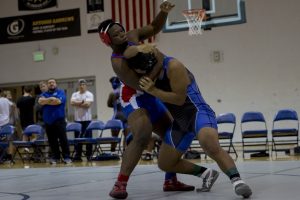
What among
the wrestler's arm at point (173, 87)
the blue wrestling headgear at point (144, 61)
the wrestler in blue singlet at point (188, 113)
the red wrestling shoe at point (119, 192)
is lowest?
the red wrestling shoe at point (119, 192)

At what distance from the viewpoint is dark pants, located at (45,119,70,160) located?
12.3 metres

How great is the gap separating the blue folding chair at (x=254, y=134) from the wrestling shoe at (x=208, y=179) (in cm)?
629

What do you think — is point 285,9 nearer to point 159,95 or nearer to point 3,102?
point 3,102

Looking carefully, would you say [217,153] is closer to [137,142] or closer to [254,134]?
[137,142]

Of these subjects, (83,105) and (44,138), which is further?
(44,138)

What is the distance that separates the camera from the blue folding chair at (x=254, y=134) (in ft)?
39.8

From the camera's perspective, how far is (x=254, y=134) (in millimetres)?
12250

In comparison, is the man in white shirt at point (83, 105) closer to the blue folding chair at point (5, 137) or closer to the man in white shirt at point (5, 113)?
the blue folding chair at point (5, 137)

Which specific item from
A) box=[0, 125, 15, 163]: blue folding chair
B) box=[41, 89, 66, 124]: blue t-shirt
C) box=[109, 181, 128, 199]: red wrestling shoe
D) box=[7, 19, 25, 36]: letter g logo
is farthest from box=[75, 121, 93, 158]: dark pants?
box=[109, 181, 128, 199]: red wrestling shoe

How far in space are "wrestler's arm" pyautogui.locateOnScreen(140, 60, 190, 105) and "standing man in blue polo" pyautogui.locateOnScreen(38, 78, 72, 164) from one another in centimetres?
776

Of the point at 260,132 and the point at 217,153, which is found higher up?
the point at 217,153

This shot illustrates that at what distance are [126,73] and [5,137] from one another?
10410 millimetres

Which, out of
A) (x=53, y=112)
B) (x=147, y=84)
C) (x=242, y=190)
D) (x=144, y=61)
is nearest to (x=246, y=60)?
(x=53, y=112)

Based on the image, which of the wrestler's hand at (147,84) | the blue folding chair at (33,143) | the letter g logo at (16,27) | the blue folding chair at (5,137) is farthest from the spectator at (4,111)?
the wrestler's hand at (147,84)
